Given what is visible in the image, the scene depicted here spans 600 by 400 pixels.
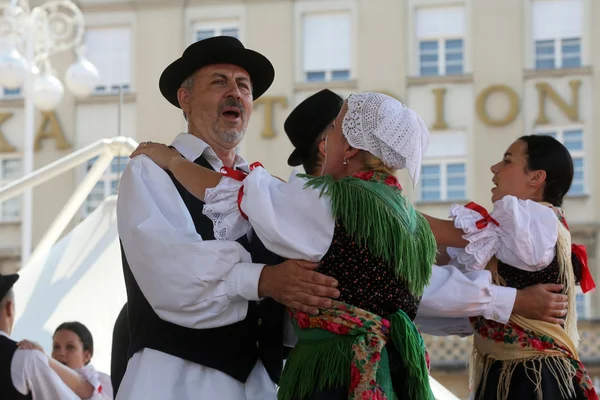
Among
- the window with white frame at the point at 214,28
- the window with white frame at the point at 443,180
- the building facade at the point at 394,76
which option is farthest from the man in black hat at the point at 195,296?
the window with white frame at the point at 214,28

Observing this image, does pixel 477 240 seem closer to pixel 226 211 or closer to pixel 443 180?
pixel 226 211

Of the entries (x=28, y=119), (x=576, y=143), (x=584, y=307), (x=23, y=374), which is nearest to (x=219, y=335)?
(x=23, y=374)

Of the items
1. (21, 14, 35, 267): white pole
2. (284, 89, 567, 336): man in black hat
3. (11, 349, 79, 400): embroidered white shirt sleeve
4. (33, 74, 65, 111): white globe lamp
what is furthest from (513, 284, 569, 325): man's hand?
(21, 14, 35, 267): white pole

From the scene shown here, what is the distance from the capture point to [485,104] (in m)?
18.2

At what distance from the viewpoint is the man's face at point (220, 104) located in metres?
3.12

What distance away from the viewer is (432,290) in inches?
116

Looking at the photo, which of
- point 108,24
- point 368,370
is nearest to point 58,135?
point 108,24

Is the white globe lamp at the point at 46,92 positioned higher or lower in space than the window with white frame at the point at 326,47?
lower

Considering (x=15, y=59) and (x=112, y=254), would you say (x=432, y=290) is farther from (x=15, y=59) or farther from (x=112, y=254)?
(x=15, y=59)

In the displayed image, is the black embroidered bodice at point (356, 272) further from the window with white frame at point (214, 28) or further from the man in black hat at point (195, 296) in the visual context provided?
the window with white frame at point (214, 28)

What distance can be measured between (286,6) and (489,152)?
4061 mm

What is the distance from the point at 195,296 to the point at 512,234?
0.90 metres

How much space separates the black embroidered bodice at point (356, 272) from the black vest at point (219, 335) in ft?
1.03

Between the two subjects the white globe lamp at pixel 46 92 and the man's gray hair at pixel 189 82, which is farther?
the white globe lamp at pixel 46 92
